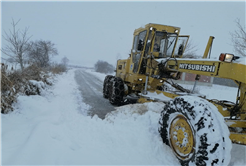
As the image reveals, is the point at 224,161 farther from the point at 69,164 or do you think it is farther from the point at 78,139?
the point at 78,139

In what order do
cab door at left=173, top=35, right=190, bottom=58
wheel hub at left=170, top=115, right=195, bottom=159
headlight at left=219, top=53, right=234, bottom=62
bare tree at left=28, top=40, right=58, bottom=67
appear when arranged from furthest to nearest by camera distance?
bare tree at left=28, top=40, right=58, bottom=67 < cab door at left=173, top=35, right=190, bottom=58 < headlight at left=219, top=53, right=234, bottom=62 < wheel hub at left=170, top=115, right=195, bottom=159

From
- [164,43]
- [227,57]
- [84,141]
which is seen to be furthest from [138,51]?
[84,141]

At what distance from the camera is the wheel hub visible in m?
2.50

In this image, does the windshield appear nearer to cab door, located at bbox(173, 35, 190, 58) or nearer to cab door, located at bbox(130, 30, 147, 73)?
cab door, located at bbox(173, 35, 190, 58)

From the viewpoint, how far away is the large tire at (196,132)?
2.08 metres

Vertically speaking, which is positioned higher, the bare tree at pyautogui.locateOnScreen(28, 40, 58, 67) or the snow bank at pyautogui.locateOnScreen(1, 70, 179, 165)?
the bare tree at pyautogui.locateOnScreen(28, 40, 58, 67)

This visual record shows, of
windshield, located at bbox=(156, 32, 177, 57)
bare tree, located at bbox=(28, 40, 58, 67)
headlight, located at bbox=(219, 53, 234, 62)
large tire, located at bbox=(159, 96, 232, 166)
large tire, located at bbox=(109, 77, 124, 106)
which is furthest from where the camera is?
bare tree, located at bbox=(28, 40, 58, 67)

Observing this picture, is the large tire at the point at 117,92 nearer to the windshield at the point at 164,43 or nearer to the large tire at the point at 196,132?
the windshield at the point at 164,43

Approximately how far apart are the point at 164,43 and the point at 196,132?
4311 millimetres

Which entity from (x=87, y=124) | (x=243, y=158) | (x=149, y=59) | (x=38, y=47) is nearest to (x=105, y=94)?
(x=149, y=59)

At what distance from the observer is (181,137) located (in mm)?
2641

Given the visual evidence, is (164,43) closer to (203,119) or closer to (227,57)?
(227,57)

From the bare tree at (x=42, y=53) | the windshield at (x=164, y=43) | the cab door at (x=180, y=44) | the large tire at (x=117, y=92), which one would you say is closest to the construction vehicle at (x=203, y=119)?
the windshield at (x=164, y=43)

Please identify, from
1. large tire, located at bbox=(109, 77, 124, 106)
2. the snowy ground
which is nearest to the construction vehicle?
the snowy ground
